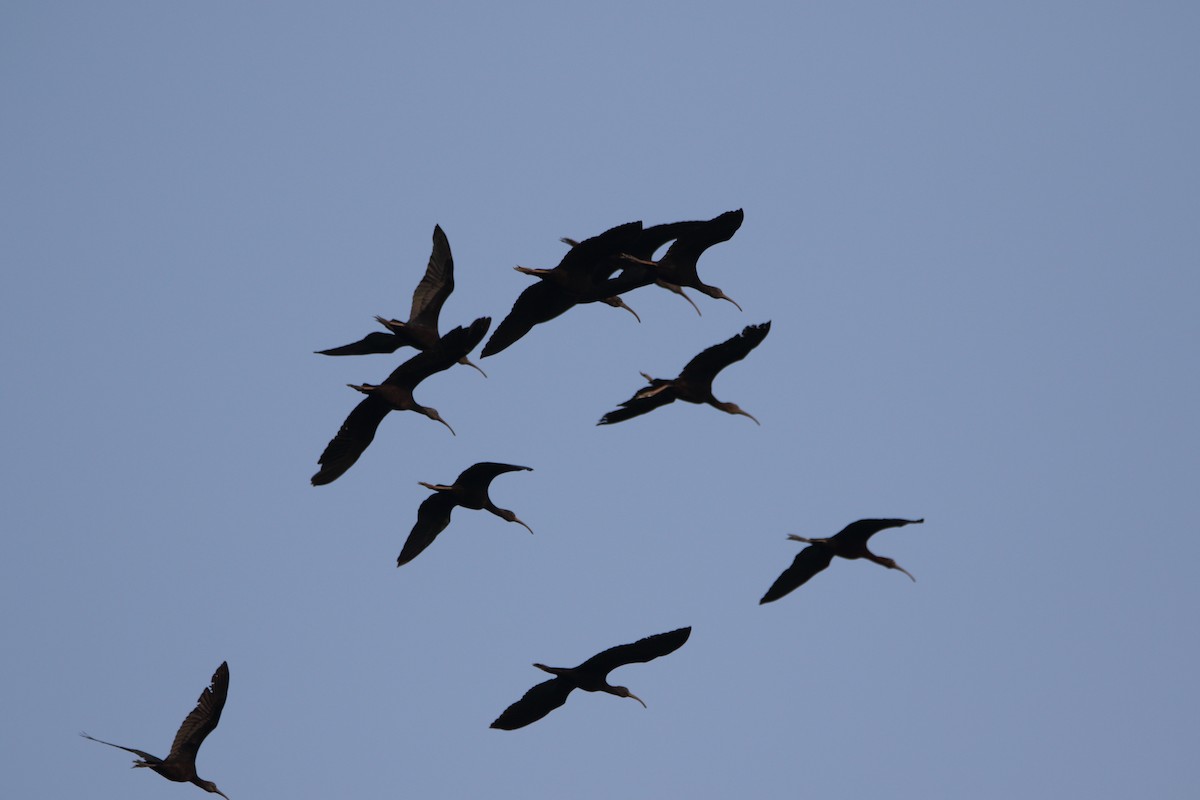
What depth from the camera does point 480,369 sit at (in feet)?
119

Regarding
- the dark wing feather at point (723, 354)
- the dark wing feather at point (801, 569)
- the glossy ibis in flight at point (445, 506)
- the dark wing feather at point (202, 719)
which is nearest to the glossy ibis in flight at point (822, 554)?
the dark wing feather at point (801, 569)

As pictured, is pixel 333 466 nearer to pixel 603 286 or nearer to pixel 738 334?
pixel 603 286

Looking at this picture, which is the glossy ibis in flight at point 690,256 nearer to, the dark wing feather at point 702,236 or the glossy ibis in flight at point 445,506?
the dark wing feather at point 702,236

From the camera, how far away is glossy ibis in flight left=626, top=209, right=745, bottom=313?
3375 centimetres

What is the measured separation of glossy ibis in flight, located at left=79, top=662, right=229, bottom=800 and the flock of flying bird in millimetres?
19

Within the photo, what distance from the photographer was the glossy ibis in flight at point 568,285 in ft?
107

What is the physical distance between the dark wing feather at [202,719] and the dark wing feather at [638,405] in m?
8.62

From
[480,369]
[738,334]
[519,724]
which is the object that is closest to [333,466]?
[480,369]

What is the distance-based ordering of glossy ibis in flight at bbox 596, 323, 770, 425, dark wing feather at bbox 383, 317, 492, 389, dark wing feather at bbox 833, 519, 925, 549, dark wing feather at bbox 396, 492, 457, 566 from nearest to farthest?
1. dark wing feather at bbox 833, 519, 925, 549
2. glossy ibis in flight at bbox 596, 323, 770, 425
3. dark wing feather at bbox 383, 317, 492, 389
4. dark wing feather at bbox 396, 492, 457, 566

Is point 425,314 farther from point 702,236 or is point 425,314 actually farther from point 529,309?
point 702,236

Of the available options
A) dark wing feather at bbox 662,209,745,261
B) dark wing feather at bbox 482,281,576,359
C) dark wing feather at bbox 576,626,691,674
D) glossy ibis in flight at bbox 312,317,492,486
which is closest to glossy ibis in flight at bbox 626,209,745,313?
dark wing feather at bbox 662,209,745,261

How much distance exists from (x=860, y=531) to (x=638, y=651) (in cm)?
438

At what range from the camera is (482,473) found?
111 feet

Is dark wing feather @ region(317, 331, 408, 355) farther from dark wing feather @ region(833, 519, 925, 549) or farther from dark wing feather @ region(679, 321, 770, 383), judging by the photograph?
dark wing feather @ region(833, 519, 925, 549)
